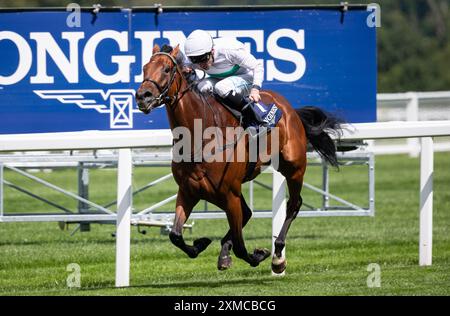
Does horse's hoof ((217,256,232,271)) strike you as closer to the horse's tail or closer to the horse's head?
the horse's head

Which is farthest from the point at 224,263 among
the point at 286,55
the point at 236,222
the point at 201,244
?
the point at 286,55

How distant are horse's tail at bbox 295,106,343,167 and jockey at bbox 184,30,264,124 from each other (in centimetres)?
97

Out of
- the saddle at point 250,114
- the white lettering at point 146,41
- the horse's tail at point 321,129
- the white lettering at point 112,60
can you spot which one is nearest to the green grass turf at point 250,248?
the horse's tail at point 321,129

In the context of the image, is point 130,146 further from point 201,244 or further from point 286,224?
point 286,224

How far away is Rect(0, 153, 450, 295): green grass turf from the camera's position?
761cm

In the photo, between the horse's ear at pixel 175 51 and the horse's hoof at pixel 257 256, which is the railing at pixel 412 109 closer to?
the horse's hoof at pixel 257 256

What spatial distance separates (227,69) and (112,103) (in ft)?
8.20

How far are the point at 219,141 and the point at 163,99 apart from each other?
0.58 m

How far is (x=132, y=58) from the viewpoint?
10.0m

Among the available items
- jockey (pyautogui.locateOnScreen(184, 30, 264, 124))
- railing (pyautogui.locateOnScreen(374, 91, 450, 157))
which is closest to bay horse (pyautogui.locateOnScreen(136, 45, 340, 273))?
jockey (pyautogui.locateOnScreen(184, 30, 264, 124))

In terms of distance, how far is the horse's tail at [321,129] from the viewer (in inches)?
343

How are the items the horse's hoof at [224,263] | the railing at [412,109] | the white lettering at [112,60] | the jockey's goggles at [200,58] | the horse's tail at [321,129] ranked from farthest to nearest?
the railing at [412,109], the white lettering at [112,60], the horse's tail at [321,129], the horse's hoof at [224,263], the jockey's goggles at [200,58]
